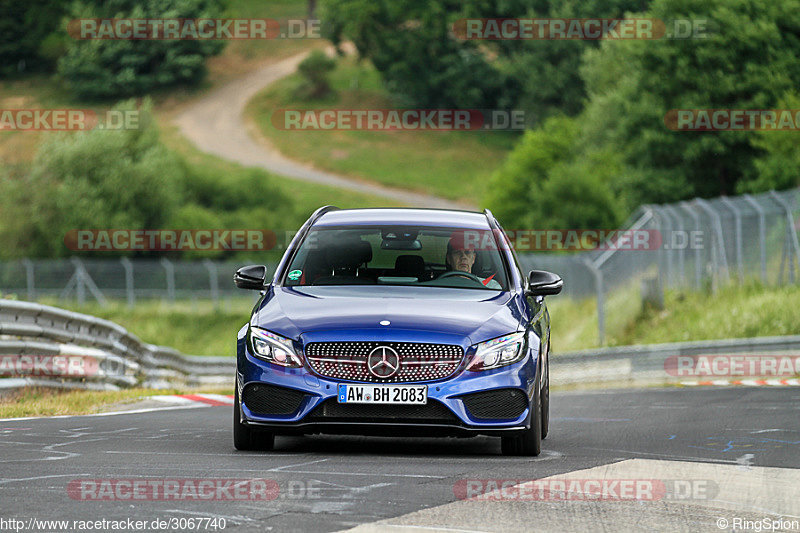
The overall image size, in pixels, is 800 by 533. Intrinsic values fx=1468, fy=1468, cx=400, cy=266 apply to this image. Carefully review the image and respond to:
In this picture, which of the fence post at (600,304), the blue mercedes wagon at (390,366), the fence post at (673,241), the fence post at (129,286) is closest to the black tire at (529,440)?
the blue mercedes wagon at (390,366)

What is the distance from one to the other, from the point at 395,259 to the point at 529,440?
182 centimetres

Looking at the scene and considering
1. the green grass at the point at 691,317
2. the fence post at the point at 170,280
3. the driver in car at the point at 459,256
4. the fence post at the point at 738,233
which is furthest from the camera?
the fence post at the point at 170,280

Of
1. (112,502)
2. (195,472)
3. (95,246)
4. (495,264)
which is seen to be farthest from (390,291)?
(95,246)

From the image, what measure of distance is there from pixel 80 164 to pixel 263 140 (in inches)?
1594

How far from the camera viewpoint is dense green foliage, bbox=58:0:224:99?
109188 mm

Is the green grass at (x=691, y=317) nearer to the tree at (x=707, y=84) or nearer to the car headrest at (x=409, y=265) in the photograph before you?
the car headrest at (x=409, y=265)

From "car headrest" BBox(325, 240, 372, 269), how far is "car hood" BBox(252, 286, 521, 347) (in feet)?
1.29

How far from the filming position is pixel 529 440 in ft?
32.3

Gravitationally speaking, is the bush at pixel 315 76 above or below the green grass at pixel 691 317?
above

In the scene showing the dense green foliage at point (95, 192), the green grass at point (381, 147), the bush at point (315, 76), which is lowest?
the dense green foliage at point (95, 192)

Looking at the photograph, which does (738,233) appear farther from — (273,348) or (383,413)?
(273,348)

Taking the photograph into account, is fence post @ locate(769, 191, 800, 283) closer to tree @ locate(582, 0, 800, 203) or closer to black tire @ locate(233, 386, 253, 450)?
black tire @ locate(233, 386, 253, 450)

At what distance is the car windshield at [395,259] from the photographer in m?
10.6

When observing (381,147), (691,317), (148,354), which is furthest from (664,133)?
(381,147)
